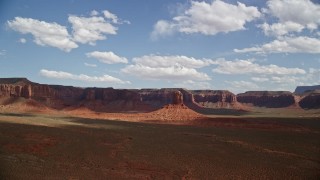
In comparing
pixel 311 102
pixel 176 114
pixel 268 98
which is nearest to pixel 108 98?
pixel 176 114

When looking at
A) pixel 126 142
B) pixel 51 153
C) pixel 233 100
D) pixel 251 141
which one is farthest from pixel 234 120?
pixel 233 100

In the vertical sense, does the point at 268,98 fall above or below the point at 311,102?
above

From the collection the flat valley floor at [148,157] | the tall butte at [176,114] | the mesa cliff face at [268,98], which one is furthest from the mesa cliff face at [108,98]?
the flat valley floor at [148,157]

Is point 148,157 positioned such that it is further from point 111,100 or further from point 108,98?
point 108,98

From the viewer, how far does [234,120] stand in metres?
70.7

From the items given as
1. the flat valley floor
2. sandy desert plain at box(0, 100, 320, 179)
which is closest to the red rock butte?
sandy desert plain at box(0, 100, 320, 179)

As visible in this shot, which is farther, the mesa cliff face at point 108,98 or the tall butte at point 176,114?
the mesa cliff face at point 108,98

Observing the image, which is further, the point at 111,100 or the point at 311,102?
the point at 311,102

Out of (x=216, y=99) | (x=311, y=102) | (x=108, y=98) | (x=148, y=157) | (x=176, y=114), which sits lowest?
(x=148, y=157)

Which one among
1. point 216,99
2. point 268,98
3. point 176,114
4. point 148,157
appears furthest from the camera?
point 268,98

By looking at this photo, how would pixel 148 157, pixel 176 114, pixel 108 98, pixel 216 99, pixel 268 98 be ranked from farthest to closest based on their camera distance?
pixel 268 98, pixel 216 99, pixel 108 98, pixel 176 114, pixel 148 157

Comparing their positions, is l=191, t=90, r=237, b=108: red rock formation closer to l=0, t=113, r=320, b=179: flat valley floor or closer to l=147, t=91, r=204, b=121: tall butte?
l=147, t=91, r=204, b=121: tall butte

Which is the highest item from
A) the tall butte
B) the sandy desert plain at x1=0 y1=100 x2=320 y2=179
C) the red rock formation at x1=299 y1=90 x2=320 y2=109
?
the red rock formation at x1=299 y1=90 x2=320 y2=109

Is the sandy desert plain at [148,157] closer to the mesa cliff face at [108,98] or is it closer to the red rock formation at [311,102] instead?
the mesa cliff face at [108,98]
